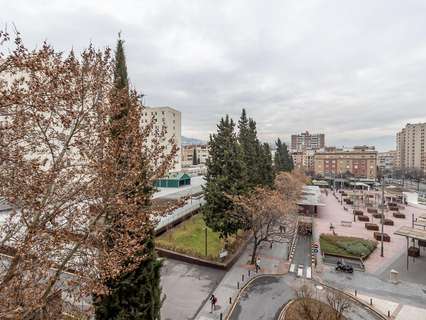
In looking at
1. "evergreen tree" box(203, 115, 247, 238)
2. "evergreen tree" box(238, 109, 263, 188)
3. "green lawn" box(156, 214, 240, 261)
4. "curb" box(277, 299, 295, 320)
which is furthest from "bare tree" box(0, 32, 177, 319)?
"evergreen tree" box(238, 109, 263, 188)

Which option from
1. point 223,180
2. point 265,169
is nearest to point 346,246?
point 265,169

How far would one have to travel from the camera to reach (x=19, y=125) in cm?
535

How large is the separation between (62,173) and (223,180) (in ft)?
57.6

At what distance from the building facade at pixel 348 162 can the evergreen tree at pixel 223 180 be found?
80.2 m

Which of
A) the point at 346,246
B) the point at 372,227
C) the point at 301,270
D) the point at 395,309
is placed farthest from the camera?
the point at 372,227

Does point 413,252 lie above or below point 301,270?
above

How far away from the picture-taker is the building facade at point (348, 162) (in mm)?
91562

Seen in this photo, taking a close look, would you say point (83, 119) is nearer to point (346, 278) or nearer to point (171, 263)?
point (171, 263)

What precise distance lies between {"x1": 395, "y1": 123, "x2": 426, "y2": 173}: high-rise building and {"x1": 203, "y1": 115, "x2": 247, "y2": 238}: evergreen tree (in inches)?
4732

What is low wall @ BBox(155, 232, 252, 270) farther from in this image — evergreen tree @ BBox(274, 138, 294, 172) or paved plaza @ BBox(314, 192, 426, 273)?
evergreen tree @ BBox(274, 138, 294, 172)

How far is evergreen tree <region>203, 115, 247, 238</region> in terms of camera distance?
23000 mm

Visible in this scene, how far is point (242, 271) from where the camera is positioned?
21.5 meters

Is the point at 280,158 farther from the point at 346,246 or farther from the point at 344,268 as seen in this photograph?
the point at 344,268

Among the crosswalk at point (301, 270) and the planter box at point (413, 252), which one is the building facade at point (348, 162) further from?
the crosswalk at point (301, 270)
